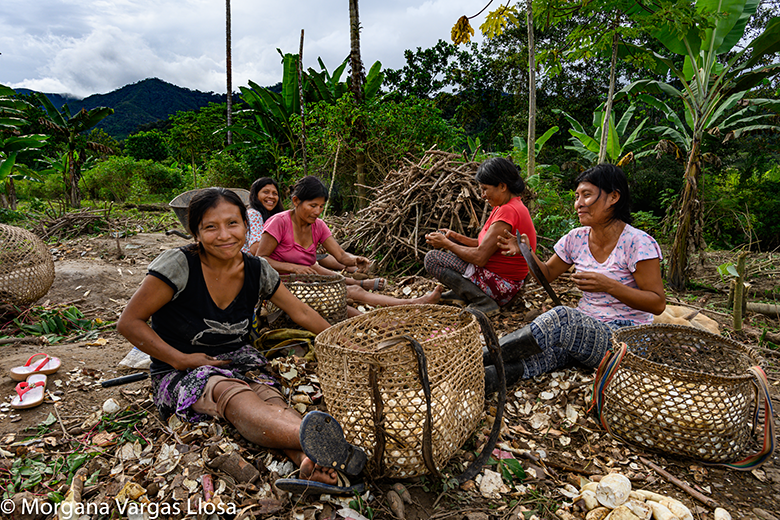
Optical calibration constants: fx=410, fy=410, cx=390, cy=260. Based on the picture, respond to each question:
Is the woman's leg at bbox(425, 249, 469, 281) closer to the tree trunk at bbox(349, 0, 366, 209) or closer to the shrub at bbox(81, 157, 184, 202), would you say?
the tree trunk at bbox(349, 0, 366, 209)

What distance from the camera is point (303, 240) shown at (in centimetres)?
344

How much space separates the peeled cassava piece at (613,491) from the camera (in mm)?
1466

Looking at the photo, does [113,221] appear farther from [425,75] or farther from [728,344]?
[425,75]

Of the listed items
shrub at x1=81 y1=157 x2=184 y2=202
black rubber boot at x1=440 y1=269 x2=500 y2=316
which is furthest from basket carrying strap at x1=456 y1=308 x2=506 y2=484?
shrub at x1=81 y1=157 x2=184 y2=202

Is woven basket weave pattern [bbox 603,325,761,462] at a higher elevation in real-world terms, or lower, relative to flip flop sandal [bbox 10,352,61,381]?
higher

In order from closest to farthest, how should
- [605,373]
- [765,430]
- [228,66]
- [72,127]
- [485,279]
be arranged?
[765,430], [605,373], [485,279], [72,127], [228,66]

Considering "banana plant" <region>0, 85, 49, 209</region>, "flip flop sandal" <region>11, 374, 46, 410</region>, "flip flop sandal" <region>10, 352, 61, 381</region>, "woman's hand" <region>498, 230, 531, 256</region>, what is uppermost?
"banana plant" <region>0, 85, 49, 209</region>

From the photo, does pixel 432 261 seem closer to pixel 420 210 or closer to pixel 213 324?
pixel 420 210

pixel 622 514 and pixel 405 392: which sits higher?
pixel 405 392

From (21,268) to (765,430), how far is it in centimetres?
490

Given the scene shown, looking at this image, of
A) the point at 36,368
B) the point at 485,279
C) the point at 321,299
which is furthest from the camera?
the point at 485,279

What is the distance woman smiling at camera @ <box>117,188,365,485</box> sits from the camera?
1631 millimetres

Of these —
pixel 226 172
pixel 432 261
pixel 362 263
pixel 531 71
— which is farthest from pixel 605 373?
pixel 226 172

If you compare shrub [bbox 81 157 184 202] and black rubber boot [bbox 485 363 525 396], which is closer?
black rubber boot [bbox 485 363 525 396]
